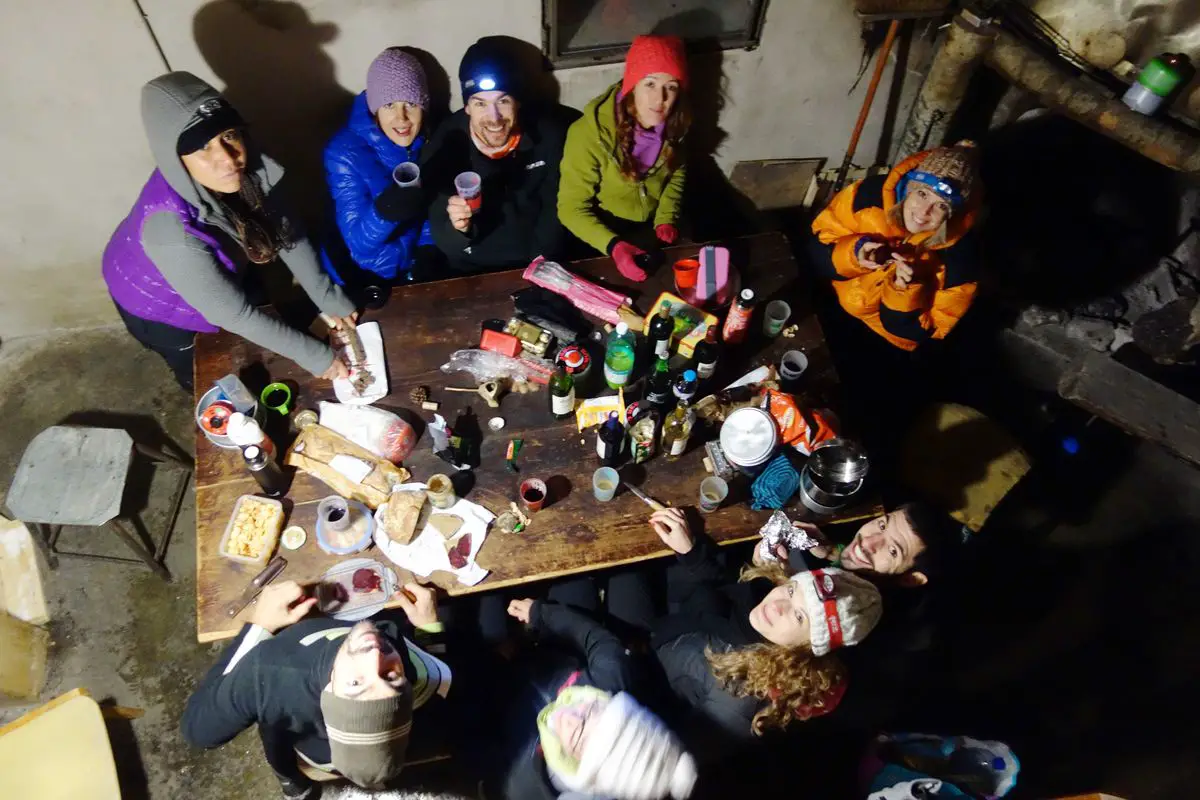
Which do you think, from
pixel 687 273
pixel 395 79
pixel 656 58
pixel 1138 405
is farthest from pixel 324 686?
pixel 1138 405

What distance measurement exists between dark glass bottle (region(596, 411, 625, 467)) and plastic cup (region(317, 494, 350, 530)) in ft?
3.11

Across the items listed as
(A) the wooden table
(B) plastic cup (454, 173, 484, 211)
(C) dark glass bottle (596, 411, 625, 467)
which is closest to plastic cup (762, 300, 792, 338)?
(A) the wooden table

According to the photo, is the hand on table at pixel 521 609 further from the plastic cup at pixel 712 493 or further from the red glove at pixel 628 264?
the red glove at pixel 628 264

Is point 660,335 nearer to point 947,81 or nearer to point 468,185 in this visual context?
point 468,185

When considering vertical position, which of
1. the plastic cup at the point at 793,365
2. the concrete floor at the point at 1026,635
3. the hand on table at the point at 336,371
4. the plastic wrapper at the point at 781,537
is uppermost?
the plastic cup at the point at 793,365

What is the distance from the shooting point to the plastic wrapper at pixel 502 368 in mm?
2893

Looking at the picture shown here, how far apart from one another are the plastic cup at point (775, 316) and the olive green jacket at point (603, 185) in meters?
0.85

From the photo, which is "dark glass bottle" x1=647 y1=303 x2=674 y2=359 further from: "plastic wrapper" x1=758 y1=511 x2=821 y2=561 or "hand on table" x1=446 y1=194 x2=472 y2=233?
"hand on table" x1=446 y1=194 x2=472 y2=233

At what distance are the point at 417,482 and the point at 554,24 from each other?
7.23ft

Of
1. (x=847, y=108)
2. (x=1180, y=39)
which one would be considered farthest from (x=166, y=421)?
(x=1180, y=39)

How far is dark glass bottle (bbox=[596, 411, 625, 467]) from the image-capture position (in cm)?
259

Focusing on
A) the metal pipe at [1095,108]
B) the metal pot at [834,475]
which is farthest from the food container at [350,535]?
the metal pipe at [1095,108]

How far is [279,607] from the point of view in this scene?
2.38m

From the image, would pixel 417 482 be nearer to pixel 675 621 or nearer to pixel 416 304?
pixel 416 304
